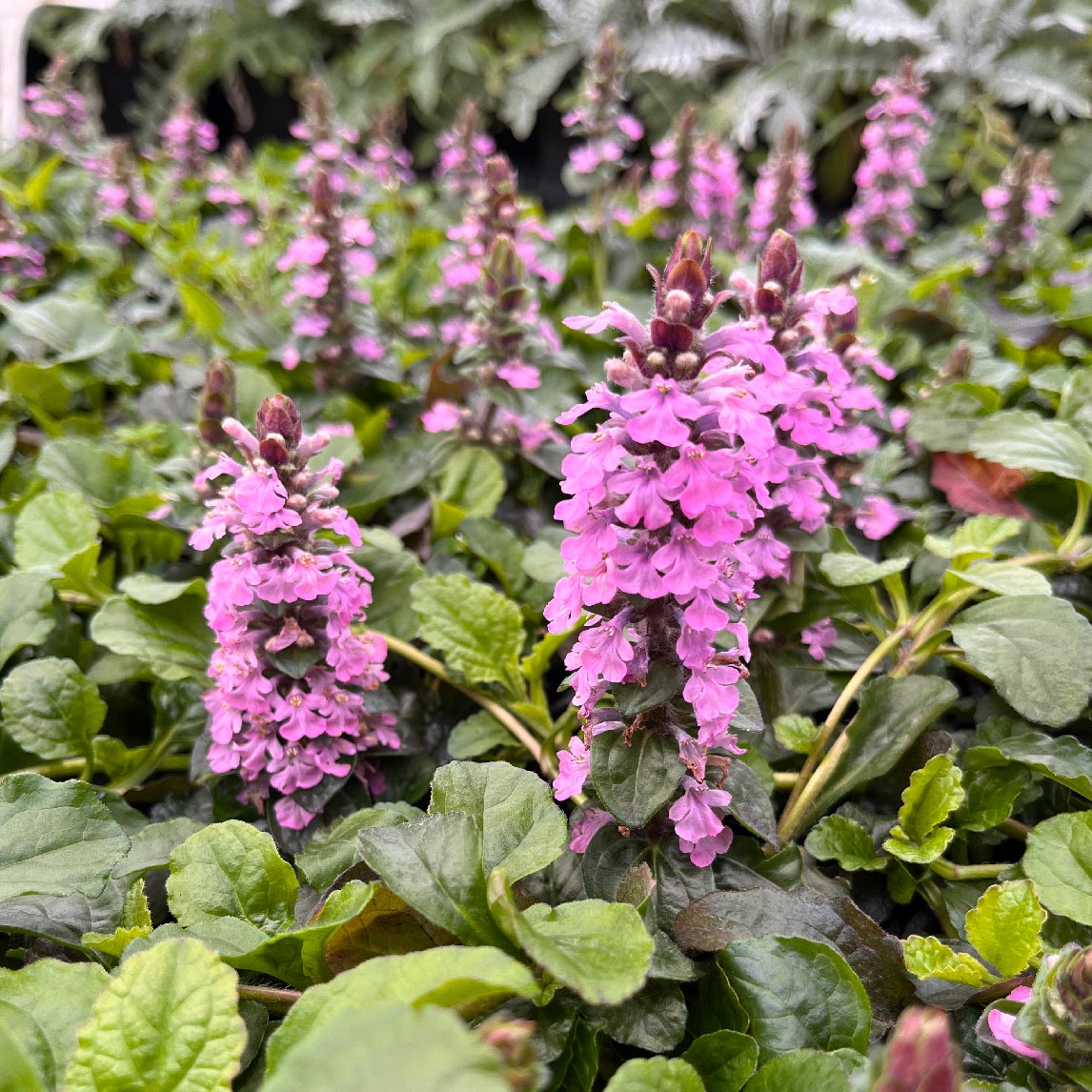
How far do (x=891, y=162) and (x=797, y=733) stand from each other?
2136 millimetres

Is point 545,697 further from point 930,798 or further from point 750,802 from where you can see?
point 930,798

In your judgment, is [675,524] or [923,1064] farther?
[675,524]

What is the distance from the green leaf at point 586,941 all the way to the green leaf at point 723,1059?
11cm

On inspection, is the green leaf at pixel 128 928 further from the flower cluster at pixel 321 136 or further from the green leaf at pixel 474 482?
the flower cluster at pixel 321 136

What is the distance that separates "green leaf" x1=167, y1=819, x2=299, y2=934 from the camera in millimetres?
1007

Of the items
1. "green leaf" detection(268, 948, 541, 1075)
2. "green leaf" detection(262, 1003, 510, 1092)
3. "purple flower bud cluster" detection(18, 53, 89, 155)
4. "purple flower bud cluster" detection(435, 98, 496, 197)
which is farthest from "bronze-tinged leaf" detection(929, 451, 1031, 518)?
"purple flower bud cluster" detection(18, 53, 89, 155)

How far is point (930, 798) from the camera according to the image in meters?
1.13

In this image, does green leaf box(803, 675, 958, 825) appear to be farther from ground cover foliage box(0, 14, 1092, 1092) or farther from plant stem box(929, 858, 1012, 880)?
plant stem box(929, 858, 1012, 880)

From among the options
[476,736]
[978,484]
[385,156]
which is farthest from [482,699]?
[385,156]

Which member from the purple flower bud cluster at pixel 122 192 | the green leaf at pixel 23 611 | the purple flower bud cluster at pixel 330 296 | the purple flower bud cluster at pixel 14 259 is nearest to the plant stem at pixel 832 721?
the green leaf at pixel 23 611

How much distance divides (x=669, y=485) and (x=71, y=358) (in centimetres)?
167

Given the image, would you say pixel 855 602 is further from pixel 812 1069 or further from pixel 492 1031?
pixel 492 1031

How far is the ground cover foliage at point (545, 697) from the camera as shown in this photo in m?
0.84

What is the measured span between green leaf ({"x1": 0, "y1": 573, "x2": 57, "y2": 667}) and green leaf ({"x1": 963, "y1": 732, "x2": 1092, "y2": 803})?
1.30 meters
